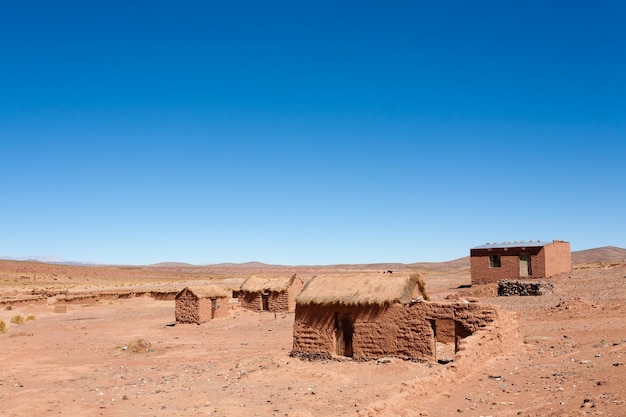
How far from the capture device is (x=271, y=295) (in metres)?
40.1

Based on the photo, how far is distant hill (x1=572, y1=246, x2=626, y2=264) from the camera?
171875 mm

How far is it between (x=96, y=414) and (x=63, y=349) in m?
14.3

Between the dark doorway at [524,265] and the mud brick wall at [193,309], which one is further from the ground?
the dark doorway at [524,265]

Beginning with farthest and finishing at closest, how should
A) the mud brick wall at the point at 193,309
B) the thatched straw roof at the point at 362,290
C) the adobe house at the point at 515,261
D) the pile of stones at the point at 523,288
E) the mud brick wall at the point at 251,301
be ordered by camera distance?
the adobe house at the point at 515,261 → the mud brick wall at the point at 251,301 → the pile of stones at the point at 523,288 → the mud brick wall at the point at 193,309 → the thatched straw roof at the point at 362,290

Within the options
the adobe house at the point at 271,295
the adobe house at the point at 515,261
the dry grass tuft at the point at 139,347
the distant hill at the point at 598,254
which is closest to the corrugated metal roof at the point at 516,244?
the adobe house at the point at 515,261

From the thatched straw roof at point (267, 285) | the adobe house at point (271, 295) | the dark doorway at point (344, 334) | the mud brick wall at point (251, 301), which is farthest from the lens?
the mud brick wall at point (251, 301)

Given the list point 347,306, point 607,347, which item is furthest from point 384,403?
point 607,347

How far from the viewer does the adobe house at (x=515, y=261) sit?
45.2 metres

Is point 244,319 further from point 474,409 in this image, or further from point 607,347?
point 474,409

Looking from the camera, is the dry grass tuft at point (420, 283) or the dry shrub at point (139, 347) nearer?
the dry grass tuft at point (420, 283)

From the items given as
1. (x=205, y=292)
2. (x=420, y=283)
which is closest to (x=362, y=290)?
(x=420, y=283)

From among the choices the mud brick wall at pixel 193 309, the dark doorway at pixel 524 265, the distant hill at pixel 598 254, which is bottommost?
the mud brick wall at pixel 193 309

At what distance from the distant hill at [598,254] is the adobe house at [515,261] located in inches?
5355

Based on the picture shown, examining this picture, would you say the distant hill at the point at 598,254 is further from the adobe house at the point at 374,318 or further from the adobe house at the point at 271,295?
the adobe house at the point at 374,318
